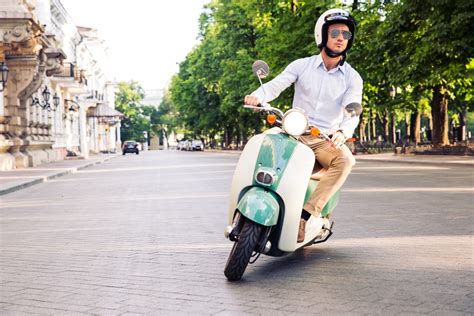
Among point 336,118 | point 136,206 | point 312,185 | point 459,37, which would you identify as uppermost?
point 459,37

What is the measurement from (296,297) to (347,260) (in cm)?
152

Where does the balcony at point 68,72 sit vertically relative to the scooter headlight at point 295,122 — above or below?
above

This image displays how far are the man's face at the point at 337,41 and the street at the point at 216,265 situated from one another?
1.75 m

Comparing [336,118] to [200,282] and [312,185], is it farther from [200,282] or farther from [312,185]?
[200,282]

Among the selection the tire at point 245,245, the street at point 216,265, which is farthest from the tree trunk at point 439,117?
the tire at point 245,245

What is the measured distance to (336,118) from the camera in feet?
20.0

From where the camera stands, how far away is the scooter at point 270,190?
17.0ft

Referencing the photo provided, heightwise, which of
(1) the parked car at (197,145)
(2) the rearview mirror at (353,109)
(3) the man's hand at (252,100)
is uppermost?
(3) the man's hand at (252,100)

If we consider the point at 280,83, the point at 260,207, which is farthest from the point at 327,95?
the point at 260,207

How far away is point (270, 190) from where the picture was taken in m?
5.43

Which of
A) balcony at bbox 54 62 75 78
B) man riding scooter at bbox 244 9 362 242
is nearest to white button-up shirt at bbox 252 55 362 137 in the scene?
man riding scooter at bbox 244 9 362 242

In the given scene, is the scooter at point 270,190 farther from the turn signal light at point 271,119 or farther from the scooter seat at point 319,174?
the scooter seat at point 319,174

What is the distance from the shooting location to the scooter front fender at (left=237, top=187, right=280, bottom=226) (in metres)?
5.14

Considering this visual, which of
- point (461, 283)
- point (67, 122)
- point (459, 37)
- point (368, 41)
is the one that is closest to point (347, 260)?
point (461, 283)
